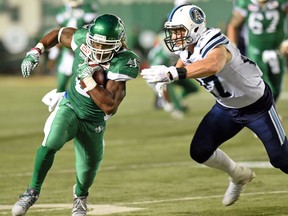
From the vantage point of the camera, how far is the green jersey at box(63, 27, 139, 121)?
6320 mm

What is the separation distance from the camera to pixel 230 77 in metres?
6.44

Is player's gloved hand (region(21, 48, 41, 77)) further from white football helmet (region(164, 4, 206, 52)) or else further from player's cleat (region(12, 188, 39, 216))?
white football helmet (region(164, 4, 206, 52))

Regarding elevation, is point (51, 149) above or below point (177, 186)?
above

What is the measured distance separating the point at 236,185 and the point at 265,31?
15.9 ft

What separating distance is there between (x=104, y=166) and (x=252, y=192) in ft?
7.43

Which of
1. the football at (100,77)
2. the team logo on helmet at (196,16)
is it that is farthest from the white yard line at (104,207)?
the team logo on helmet at (196,16)

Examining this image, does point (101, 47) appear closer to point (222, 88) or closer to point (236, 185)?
point (222, 88)

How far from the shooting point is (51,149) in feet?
20.5

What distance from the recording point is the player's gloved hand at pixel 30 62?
650 centimetres

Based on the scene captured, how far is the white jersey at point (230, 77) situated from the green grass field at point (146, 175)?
81cm

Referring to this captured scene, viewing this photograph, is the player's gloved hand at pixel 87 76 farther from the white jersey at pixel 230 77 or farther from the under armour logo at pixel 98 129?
the white jersey at pixel 230 77

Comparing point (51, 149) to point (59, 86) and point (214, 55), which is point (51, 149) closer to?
point (214, 55)

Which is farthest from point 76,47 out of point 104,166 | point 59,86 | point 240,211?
point 59,86

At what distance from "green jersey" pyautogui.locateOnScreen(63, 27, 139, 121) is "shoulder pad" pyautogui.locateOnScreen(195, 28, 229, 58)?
0.46 m
